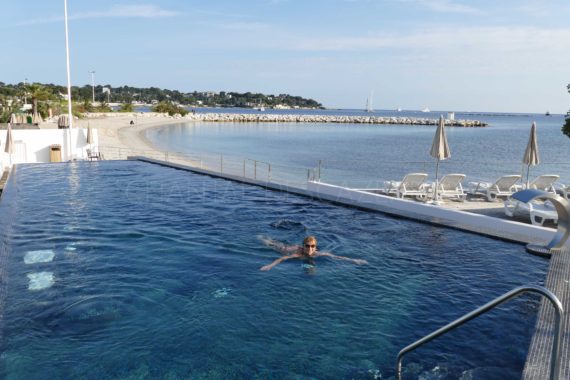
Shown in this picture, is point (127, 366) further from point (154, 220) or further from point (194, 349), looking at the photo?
point (154, 220)

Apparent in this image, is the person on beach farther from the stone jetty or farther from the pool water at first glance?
the stone jetty

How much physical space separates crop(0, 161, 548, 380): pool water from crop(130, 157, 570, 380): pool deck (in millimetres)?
293

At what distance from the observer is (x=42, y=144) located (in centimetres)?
2091

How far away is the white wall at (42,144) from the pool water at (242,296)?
1072 cm

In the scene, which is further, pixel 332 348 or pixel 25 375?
pixel 332 348

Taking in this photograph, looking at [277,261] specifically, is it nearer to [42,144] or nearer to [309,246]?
[309,246]

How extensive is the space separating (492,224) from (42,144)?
19273 mm

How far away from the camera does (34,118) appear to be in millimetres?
31453

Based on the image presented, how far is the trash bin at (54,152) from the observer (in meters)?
20.8

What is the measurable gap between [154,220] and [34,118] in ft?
85.6

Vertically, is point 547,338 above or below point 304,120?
below

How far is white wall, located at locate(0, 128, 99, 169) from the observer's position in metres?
20.2

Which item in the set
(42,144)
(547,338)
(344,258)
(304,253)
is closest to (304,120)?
(42,144)

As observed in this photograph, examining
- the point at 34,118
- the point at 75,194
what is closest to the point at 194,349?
the point at 75,194
